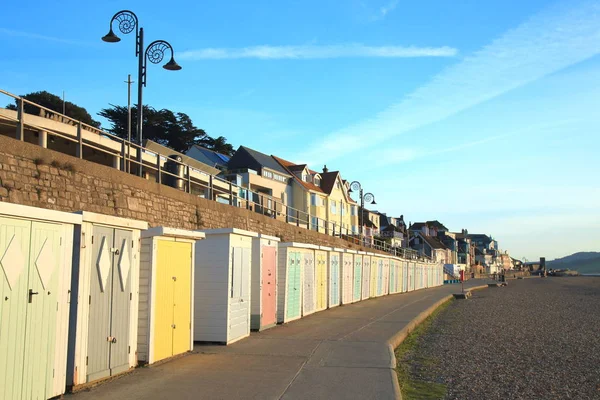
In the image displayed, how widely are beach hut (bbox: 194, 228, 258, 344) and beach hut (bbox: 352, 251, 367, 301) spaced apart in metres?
14.5

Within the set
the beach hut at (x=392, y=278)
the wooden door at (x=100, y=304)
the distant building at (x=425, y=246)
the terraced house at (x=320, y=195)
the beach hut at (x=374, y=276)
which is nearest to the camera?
the wooden door at (x=100, y=304)

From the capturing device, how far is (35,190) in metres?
10.1

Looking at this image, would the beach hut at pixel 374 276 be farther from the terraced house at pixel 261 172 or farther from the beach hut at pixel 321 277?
the terraced house at pixel 261 172

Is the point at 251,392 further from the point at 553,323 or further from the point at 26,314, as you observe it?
the point at 553,323

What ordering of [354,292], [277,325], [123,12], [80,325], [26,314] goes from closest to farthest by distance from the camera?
1. [26,314]
2. [80,325]
3. [277,325]
4. [123,12]
5. [354,292]

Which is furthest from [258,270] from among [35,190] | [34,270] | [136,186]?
[34,270]

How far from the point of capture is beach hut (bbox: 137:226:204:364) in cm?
912

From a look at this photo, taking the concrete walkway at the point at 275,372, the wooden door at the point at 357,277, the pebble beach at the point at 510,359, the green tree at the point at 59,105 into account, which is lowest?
the pebble beach at the point at 510,359

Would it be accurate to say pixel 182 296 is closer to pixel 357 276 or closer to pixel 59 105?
pixel 357 276

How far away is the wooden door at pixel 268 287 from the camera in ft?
46.8

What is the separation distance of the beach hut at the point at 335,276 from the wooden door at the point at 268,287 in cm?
624

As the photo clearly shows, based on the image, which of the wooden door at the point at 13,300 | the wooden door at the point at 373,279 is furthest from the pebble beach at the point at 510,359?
the wooden door at the point at 373,279

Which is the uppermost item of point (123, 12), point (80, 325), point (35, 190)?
point (123, 12)

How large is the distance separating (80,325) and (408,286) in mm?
38690
